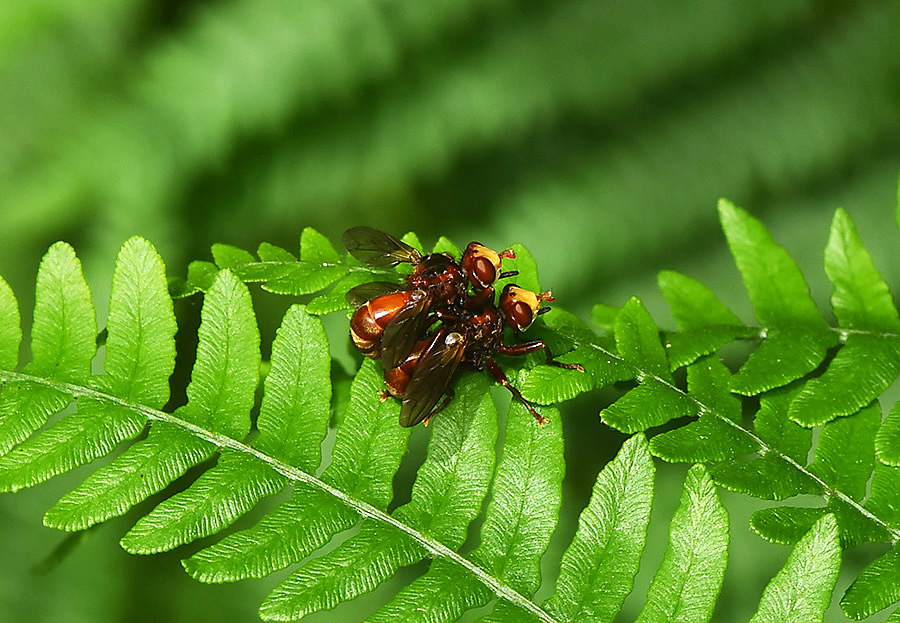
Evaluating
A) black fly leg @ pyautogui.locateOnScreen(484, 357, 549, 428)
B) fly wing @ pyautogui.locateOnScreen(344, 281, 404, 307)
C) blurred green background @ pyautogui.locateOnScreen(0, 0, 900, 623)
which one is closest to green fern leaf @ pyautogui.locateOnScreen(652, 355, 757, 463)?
black fly leg @ pyautogui.locateOnScreen(484, 357, 549, 428)

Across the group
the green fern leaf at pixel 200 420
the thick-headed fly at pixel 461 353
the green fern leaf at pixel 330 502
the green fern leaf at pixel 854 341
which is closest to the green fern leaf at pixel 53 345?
the green fern leaf at pixel 200 420

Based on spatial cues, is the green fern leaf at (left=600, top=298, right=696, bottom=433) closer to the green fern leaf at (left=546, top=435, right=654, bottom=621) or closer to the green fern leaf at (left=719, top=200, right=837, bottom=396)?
the green fern leaf at (left=546, top=435, right=654, bottom=621)

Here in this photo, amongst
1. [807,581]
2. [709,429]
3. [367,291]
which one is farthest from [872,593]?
[367,291]

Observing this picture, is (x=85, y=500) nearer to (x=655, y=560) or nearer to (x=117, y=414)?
(x=117, y=414)

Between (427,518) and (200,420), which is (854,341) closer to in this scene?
(427,518)

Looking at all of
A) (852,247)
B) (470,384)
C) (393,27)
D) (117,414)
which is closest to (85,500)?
(117,414)
